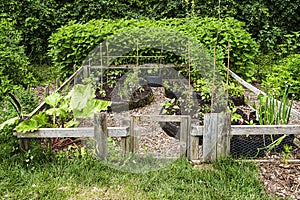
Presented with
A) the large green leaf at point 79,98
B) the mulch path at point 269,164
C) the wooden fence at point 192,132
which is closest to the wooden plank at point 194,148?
the wooden fence at point 192,132

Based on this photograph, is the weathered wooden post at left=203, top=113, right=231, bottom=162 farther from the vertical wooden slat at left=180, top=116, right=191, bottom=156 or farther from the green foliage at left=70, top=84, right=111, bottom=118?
the green foliage at left=70, top=84, right=111, bottom=118

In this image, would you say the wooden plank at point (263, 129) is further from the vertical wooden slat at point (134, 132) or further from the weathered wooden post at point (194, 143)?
the vertical wooden slat at point (134, 132)

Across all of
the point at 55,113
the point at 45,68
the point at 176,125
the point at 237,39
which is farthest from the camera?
the point at 45,68

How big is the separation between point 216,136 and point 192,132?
0.24 metres

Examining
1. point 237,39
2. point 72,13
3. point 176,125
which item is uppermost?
point 72,13

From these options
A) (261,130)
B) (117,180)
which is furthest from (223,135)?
(117,180)

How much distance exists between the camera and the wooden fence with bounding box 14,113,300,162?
355 centimetres

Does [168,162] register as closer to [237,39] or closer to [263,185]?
[263,185]

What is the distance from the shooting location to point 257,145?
12.5 ft

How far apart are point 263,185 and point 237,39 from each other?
372 cm

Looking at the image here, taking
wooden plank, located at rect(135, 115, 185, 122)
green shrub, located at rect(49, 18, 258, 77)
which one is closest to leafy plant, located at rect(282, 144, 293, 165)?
wooden plank, located at rect(135, 115, 185, 122)

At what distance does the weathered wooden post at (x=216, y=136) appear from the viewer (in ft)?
11.5

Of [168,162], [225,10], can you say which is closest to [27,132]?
[168,162]

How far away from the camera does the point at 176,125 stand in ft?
14.2
